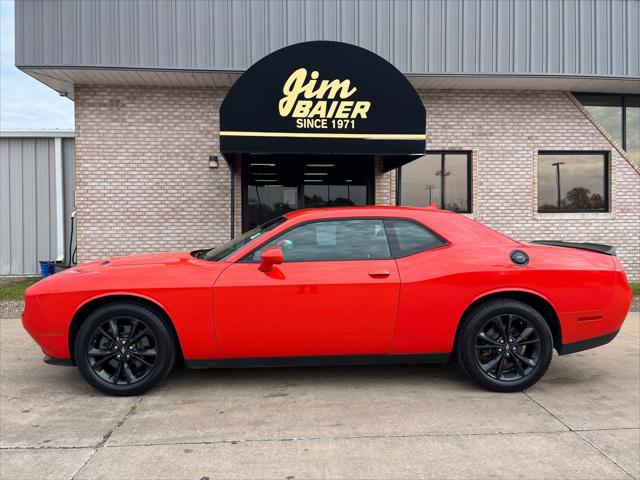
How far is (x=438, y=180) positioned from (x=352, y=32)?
3.38 metres

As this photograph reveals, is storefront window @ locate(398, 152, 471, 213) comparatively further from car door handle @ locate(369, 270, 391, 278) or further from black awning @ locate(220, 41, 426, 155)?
car door handle @ locate(369, 270, 391, 278)

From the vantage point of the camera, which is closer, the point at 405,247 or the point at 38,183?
the point at 405,247

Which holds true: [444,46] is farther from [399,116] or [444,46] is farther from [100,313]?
[100,313]

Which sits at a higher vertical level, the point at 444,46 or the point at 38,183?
the point at 444,46

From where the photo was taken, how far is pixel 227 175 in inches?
374

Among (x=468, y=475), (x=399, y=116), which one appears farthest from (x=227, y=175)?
(x=468, y=475)

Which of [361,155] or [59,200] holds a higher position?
[361,155]

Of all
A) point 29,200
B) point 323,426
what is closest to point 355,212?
point 323,426

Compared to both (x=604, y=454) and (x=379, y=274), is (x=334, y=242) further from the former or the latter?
Result: (x=604, y=454)

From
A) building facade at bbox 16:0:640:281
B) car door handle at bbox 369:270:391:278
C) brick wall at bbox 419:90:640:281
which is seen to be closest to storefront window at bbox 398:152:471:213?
building facade at bbox 16:0:640:281

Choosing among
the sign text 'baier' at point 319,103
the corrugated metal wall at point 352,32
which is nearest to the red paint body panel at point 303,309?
the sign text 'baier' at point 319,103

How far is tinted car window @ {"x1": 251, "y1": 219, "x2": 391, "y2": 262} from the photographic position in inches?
161

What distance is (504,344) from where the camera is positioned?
13.4ft

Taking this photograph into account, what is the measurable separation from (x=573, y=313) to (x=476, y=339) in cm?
88
